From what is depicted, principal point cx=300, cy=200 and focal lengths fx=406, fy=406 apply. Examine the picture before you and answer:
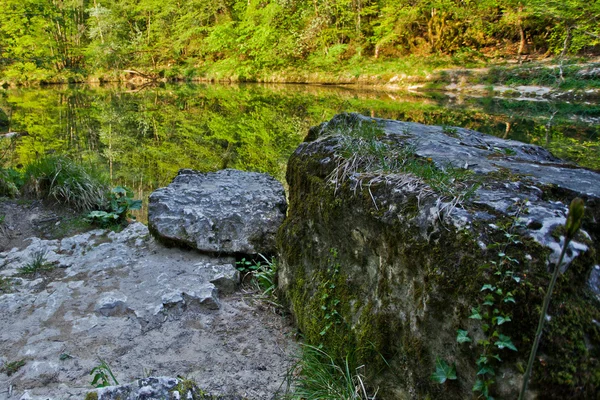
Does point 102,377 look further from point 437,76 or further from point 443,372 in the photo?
point 437,76

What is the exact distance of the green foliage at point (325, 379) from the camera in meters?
2.11

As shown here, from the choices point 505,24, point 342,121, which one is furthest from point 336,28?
point 342,121

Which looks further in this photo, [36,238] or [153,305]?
[36,238]

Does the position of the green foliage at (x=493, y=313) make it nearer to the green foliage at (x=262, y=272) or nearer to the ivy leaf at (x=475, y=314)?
the ivy leaf at (x=475, y=314)

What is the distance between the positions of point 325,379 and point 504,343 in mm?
1099

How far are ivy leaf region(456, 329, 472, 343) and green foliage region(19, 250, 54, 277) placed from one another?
12.2 ft

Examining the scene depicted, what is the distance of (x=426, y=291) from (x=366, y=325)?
52cm

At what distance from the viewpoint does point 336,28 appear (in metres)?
27.8

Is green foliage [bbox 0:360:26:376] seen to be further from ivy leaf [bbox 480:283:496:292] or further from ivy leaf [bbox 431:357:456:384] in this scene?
ivy leaf [bbox 480:283:496:292]

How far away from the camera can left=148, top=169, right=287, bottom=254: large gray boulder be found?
13.5 feet

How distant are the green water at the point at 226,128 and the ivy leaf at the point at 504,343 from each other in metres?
4.97

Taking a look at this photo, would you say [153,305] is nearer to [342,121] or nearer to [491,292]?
[342,121]

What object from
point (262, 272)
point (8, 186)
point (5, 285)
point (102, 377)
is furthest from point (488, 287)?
point (8, 186)

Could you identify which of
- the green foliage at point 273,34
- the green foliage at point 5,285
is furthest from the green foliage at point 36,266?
the green foliage at point 273,34
